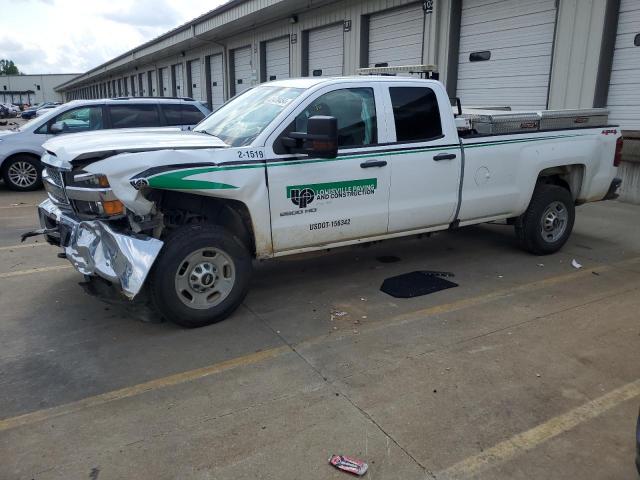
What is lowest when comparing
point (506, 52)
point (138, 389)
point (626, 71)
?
point (138, 389)

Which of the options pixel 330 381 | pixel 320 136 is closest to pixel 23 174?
pixel 320 136

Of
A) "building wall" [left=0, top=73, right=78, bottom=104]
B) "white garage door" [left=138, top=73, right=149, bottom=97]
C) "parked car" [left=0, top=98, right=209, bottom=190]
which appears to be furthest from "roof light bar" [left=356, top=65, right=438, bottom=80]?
"building wall" [left=0, top=73, right=78, bottom=104]

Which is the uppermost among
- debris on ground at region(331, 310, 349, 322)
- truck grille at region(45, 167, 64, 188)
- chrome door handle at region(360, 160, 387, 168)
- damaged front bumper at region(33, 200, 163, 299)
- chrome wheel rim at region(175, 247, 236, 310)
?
chrome door handle at region(360, 160, 387, 168)

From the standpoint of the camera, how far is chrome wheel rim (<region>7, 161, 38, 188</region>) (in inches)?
449

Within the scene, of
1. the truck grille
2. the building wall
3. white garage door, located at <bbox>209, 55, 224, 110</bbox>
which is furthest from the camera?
the building wall

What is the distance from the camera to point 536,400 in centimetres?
346

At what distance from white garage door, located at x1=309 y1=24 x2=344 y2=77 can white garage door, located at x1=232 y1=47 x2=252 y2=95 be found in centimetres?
492

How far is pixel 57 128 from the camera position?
36.7 feet

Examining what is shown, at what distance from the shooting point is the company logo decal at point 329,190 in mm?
4711

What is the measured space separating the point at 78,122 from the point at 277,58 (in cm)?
1084

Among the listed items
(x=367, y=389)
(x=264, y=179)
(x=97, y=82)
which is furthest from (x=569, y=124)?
(x=97, y=82)

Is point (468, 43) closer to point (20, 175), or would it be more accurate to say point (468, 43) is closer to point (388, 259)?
point (388, 259)

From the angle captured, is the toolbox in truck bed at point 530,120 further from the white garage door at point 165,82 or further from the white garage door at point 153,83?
the white garage door at point 153,83

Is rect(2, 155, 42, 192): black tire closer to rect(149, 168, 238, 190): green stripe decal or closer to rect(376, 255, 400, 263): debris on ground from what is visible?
rect(376, 255, 400, 263): debris on ground
